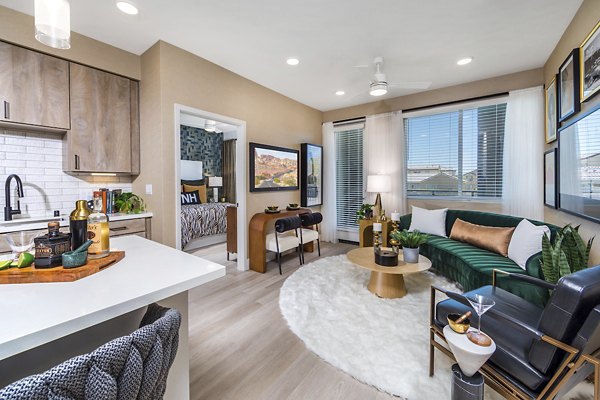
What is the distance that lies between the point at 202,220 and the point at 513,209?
Answer: 201 inches

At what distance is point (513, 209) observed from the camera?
11.7 feet

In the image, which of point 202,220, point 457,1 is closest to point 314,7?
point 457,1

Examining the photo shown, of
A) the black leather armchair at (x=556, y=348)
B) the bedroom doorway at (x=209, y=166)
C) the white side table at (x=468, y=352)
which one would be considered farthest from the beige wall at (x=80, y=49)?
the black leather armchair at (x=556, y=348)

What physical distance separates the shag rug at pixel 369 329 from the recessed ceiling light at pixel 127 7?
3175mm

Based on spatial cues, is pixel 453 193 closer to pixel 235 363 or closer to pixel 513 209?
pixel 513 209

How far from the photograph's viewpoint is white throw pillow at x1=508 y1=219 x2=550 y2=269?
8.20 ft

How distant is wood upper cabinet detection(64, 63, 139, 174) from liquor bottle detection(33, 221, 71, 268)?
2198 mm

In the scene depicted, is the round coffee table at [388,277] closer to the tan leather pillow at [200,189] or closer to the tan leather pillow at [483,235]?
the tan leather pillow at [483,235]

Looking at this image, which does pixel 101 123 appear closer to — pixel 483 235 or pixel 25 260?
pixel 25 260

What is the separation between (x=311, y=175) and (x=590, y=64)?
12.4 feet

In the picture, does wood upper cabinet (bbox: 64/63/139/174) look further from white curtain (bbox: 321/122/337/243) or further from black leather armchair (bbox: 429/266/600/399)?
black leather armchair (bbox: 429/266/600/399)

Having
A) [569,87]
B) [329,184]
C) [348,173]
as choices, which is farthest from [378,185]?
[569,87]

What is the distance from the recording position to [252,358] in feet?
6.29

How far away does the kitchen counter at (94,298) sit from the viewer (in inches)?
26.7
